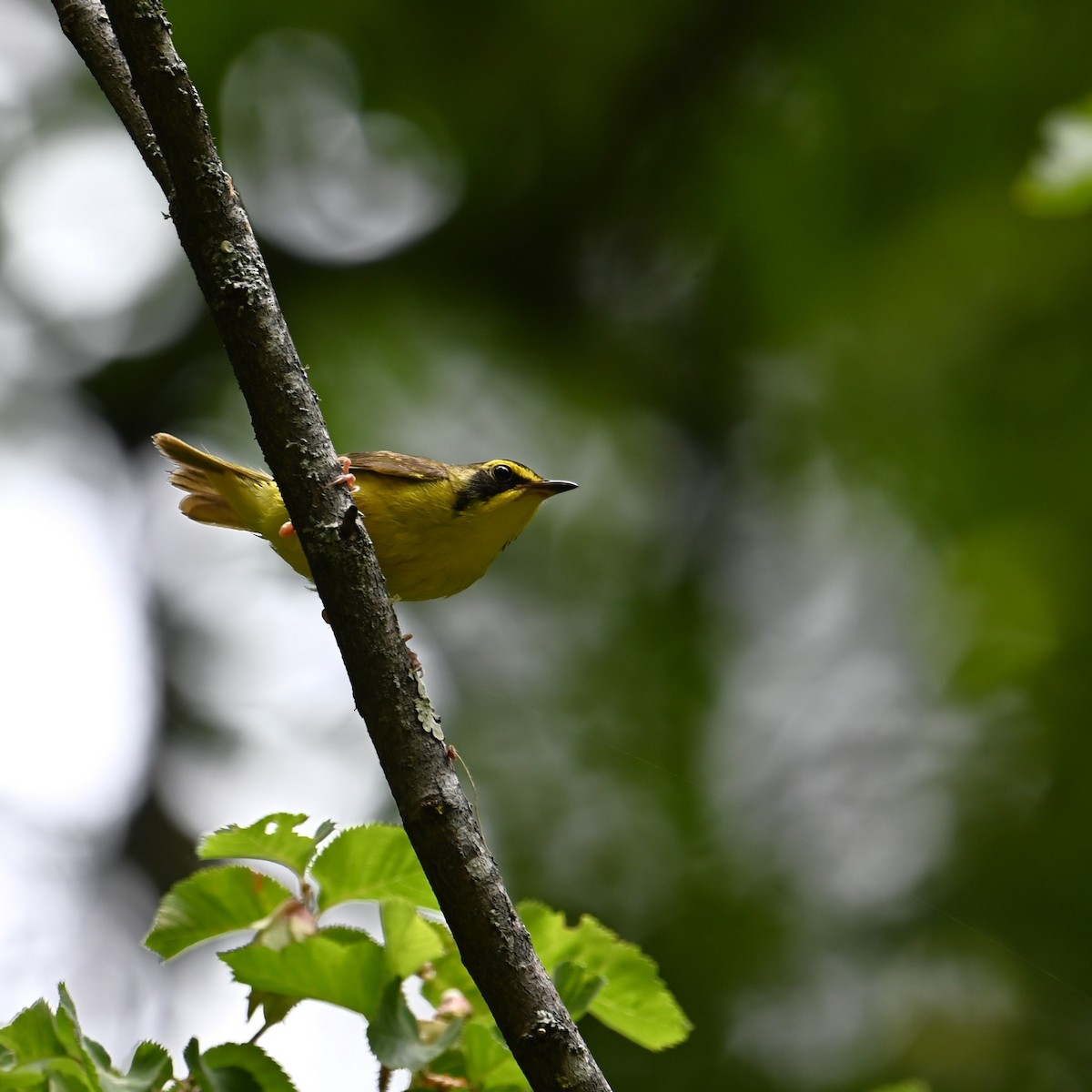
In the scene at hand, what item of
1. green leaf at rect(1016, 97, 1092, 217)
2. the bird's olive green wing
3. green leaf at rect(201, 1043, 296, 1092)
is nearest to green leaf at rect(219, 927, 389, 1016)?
green leaf at rect(201, 1043, 296, 1092)

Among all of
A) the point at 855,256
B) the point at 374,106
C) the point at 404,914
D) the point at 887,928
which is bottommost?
the point at 404,914

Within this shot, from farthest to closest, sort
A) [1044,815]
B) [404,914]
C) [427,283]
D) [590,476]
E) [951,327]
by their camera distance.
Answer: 1. [427,283]
2. [590,476]
3. [951,327]
4. [1044,815]
5. [404,914]

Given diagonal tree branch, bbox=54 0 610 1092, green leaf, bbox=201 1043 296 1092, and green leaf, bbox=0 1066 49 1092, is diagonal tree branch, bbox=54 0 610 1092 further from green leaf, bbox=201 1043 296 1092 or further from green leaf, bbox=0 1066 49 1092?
green leaf, bbox=0 1066 49 1092

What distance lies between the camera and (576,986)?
2.14 metres

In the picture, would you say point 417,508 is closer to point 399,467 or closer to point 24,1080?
point 399,467

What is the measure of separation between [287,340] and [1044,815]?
5653mm

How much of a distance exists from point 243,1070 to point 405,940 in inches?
12.3

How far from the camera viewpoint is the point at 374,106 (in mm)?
8031

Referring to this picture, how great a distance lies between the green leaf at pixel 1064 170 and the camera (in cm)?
169

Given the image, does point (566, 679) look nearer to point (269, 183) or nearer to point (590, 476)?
point (590, 476)

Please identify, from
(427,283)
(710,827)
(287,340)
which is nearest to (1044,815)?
(710,827)

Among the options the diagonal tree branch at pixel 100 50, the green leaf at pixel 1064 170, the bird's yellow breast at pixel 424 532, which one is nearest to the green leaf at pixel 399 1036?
the green leaf at pixel 1064 170

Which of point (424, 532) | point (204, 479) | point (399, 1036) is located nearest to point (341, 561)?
point (399, 1036)

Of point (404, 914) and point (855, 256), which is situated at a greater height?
point (855, 256)
